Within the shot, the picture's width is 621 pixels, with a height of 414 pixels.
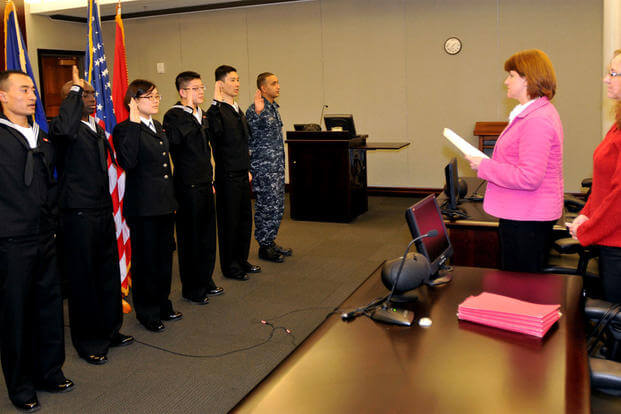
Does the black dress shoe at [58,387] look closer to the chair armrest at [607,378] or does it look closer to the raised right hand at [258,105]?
the chair armrest at [607,378]

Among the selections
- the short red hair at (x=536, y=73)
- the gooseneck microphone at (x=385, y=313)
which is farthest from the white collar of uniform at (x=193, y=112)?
the gooseneck microphone at (x=385, y=313)

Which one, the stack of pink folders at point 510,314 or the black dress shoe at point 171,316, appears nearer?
the stack of pink folders at point 510,314

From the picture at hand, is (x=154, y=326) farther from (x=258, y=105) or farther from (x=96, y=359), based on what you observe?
(x=258, y=105)

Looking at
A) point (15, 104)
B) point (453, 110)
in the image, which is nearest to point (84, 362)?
point (15, 104)

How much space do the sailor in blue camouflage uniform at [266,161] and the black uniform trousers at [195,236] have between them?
1119 millimetres

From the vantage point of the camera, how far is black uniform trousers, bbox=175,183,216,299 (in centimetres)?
410

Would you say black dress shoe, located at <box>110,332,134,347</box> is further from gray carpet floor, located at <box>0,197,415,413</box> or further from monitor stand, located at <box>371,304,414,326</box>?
monitor stand, located at <box>371,304,414,326</box>

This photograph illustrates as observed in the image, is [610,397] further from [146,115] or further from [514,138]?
[146,115]

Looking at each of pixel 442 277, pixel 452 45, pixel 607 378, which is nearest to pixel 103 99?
pixel 442 277

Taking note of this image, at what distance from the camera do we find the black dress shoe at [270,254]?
539cm

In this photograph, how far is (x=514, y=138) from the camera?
262cm

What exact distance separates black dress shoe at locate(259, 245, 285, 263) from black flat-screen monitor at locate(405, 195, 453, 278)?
298 centimetres

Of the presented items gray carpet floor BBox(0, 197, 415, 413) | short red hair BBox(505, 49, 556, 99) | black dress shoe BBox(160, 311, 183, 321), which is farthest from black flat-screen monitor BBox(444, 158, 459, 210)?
black dress shoe BBox(160, 311, 183, 321)

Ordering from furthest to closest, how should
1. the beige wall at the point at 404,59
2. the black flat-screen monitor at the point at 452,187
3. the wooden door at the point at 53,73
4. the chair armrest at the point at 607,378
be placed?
the wooden door at the point at 53,73
the beige wall at the point at 404,59
the black flat-screen monitor at the point at 452,187
the chair armrest at the point at 607,378
